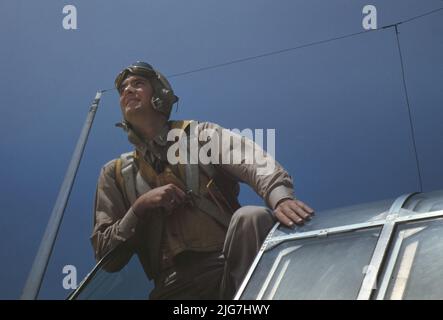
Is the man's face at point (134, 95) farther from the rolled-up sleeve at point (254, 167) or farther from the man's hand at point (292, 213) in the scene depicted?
the man's hand at point (292, 213)

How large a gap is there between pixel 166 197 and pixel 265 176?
2.00 feet

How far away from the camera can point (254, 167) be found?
344cm

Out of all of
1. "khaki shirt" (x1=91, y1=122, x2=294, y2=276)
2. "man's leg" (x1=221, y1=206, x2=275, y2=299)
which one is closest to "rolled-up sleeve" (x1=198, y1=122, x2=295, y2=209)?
"khaki shirt" (x1=91, y1=122, x2=294, y2=276)

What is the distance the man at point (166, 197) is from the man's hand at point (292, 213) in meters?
0.14

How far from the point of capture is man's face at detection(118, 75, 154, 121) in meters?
3.91

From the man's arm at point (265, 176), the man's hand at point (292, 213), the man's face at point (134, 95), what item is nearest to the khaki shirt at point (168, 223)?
the man's arm at point (265, 176)

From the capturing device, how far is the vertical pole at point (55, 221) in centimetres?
373

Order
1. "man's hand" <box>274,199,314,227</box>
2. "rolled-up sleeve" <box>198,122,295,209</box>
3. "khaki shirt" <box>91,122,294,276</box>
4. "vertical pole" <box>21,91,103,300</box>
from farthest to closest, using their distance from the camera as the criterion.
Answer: "vertical pole" <box>21,91,103,300</box> < "khaki shirt" <box>91,122,294,276</box> < "rolled-up sleeve" <box>198,122,295,209</box> < "man's hand" <box>274,199,314,227</box>

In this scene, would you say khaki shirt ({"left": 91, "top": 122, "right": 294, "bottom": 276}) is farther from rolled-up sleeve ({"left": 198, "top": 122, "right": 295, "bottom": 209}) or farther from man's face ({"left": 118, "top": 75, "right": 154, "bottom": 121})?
man's face ({"left": 118, "top": 75, "right": 154, "bottom": 121})

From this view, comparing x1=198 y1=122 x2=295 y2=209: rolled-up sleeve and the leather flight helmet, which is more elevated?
the leather flight helmet

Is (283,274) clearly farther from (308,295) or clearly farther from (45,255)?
(45,255)

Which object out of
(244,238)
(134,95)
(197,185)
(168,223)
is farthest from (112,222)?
(244,238)

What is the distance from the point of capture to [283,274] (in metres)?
2.35

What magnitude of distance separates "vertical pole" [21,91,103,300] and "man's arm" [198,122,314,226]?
3.74ft
